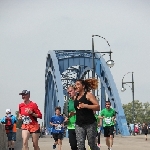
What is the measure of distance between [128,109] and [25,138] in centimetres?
14630

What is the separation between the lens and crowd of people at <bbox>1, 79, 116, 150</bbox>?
360 inches

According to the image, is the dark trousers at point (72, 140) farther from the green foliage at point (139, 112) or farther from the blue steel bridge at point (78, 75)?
the green foliage at point (139, 112)

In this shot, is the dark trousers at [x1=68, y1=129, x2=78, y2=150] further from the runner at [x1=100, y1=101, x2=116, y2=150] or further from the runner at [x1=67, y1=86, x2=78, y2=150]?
the runner at [x1=100, y1=101, x2=116, y2=150]

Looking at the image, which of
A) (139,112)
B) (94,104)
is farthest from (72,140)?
(139,112)

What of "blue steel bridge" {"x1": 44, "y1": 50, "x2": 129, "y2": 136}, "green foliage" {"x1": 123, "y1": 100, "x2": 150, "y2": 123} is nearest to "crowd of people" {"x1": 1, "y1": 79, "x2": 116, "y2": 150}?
"blue steel bridge" {"x1": 44, "y1": 50, "x2": 129, "y2": 136}

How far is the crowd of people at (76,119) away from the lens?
9.13 m

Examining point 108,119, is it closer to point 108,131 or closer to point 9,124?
point 108,131

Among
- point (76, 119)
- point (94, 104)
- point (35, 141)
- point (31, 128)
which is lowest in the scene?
point (35, 141)

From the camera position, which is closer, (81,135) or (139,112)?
(81,135)

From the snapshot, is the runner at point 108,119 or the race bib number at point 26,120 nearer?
the race bib number at point 26,120

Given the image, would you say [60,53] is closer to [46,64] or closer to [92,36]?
[46,64]

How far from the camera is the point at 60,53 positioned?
64.2 metres

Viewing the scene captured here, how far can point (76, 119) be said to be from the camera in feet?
30.5

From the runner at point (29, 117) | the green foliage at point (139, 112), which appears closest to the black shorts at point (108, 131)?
the runner at point (29, 117)
